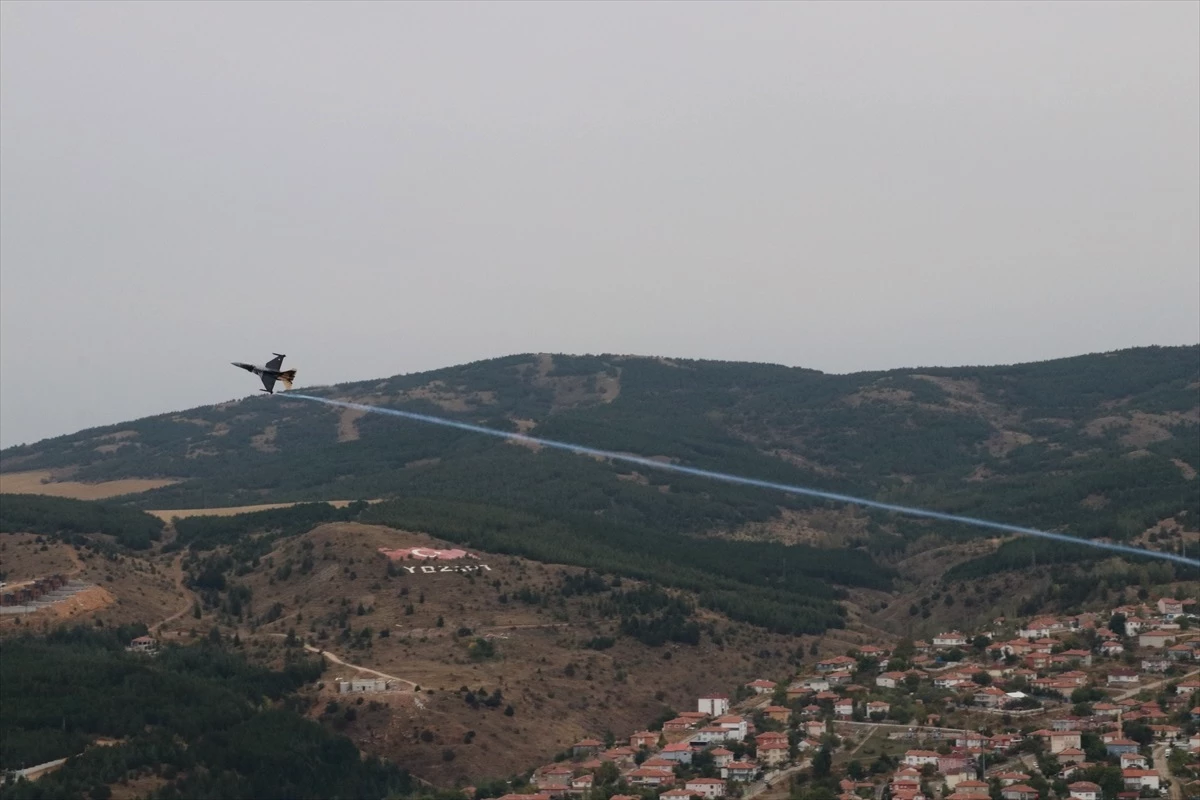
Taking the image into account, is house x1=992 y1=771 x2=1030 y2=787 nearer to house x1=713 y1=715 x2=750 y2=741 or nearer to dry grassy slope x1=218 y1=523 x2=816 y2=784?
house x1=713 y1=715 x2=750 y2=741

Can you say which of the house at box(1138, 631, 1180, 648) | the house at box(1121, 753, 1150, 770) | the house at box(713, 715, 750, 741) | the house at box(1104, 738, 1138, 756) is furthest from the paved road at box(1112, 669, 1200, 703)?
the house at box(713, 715, 750, 741)

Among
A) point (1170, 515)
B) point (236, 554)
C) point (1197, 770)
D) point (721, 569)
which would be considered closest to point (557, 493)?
point (721, 569)

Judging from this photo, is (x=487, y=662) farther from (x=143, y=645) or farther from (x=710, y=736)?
(x=710, y=736)

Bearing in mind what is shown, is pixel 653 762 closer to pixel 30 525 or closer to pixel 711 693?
pixel 711 693

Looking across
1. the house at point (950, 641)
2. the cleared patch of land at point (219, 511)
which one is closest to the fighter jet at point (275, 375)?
the house at point (950, 641)

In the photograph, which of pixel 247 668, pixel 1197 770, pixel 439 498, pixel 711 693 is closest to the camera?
pixel 1197 770

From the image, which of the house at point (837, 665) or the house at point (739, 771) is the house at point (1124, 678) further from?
the house at point (739, 771)
